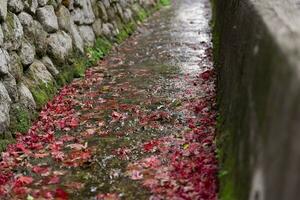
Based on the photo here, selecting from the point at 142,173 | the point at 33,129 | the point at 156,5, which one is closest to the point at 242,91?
the point at 142,173

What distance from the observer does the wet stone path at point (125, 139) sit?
5477mm

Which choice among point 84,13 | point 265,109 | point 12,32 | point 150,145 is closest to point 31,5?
point 12,32

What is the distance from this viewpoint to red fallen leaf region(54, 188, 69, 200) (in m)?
5.32

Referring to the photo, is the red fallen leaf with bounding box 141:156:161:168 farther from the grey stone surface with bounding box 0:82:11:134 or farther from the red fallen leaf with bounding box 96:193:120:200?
the grey stone surface with bounding box 0:82:11:134

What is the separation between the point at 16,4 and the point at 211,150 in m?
3.97

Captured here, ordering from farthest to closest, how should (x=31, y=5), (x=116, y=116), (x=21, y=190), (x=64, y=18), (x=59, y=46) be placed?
(x=64, y=18)
(x=59, y=46)
(x=31, y=5)
(x=116, y=116)
(x=21, y=190)

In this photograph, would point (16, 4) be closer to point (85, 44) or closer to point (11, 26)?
point (11, 26)

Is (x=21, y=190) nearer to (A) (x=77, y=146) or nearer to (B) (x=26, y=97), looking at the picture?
(A) (x=77, y=146)

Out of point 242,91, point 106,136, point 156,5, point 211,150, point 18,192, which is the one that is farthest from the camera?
point 156,5

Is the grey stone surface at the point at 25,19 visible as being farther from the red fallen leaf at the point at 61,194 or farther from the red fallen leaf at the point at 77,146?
the red fallen leaf at the point at 61,194

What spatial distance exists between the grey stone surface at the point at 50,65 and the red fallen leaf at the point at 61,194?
12.7 ft

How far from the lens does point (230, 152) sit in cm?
486

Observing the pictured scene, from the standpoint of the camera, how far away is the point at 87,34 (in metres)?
11.5

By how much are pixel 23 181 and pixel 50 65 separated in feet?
12.0
